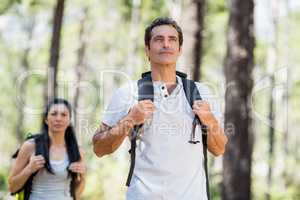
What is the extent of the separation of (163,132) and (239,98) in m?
7.32

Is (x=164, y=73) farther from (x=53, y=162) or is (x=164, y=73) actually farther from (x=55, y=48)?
(x=55, y=48)

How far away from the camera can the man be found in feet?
13.0

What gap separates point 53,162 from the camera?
6.69 meters

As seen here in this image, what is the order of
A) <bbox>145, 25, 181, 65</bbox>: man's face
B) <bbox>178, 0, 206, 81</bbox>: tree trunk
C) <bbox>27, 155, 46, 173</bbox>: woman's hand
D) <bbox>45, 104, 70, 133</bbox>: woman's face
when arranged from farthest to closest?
<bbox>178, 0, 206, 81</bbox>: tree trunk, <bbox>45, 104, 70, 133</bbox>: woman's face, <bbox>27, 155, 46, 173</bbox>: woman's hand, <bbox>145, 25, 181, 65</bbox>: man's face

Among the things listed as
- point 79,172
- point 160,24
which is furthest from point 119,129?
point 79,172

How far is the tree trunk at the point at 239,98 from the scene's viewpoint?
11.2 metres

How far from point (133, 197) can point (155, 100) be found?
0.64 meters

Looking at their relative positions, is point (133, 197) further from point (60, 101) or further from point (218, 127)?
point (60, 101)

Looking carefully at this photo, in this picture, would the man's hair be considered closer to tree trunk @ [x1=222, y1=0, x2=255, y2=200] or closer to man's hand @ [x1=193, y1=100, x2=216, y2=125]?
man's hand @ [x1=193, y1=100, x2=216, y2=125]

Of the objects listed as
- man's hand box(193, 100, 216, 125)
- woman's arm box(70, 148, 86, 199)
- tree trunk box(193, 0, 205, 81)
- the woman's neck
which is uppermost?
tree trunk box(193, 0, 205, 81)

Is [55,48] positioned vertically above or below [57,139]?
above

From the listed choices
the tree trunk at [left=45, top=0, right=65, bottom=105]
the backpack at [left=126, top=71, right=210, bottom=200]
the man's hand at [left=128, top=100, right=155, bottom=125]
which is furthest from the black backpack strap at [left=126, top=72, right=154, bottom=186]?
the tree trunk at [left=45, top=0, right=65, bottom=105]

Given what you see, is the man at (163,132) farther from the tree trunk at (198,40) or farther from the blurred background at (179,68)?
the tree trunk at (198,40)

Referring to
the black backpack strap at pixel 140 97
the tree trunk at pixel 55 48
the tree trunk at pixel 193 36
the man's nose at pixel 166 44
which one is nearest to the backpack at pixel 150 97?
the black backpack strap at pixel 140 97
